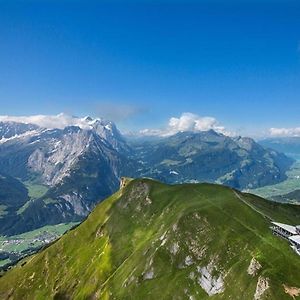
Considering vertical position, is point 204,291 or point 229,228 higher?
point 229,228

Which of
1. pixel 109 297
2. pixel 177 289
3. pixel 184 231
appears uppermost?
pixel 184 231

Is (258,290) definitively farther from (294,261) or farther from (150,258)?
(150,258)

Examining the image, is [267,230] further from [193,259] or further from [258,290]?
[258,290]

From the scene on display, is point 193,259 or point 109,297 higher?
point 193,259

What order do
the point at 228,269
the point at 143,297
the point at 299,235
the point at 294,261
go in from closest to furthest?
the point at 294,261 < the point at 228,269 < the point at 299,235 < the point at 143,297

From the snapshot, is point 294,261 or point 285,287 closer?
point 285,287

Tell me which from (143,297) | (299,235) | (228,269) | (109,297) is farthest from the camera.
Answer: (109,297)

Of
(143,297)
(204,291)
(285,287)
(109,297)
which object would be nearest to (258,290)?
(285,287)

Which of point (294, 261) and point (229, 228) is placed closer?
point (294, 261)

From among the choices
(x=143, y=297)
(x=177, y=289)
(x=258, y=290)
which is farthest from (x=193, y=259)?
(x=258, y=290)

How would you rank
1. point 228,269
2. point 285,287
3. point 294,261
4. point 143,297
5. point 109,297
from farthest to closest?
point 109,297, point 143,297, point 228,269, point 294,261, point 285,287
